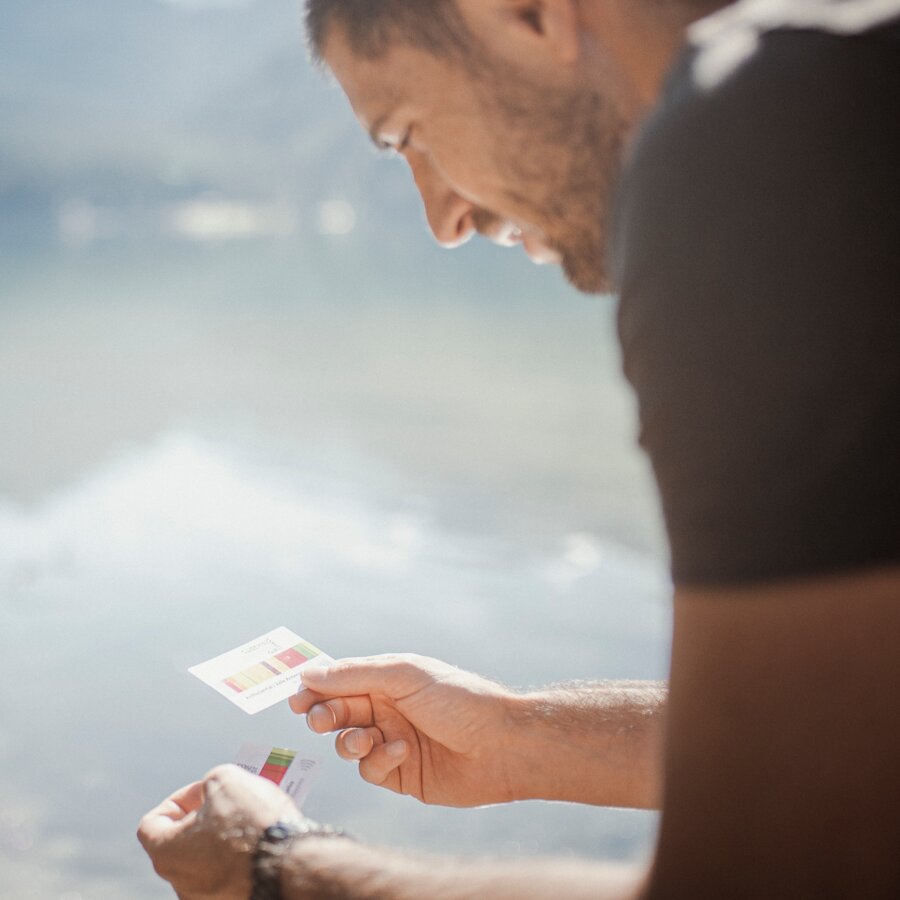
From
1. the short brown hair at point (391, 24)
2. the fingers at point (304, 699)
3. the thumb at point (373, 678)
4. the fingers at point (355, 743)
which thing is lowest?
the fingers at point (355, 743)

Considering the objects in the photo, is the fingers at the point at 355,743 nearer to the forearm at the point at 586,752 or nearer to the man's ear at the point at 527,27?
the forearm at the point at 586,752

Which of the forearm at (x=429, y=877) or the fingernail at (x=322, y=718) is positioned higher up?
the fingernail at (x=322, y=718)

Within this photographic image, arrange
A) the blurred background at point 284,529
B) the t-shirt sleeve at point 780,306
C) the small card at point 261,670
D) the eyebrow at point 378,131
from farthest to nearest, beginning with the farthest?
1. the blurred background at point 284,529
2. the small card at point 261,670
3. the eyebrow at point 378,131
4. the t-shirt sleeve at point 780,306

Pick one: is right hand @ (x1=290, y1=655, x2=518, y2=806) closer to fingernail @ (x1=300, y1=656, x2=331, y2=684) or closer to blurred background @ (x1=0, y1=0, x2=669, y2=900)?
fingernail @ (x1=300, y1=656, x2=331, y2=684)

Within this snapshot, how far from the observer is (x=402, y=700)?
1.65 m

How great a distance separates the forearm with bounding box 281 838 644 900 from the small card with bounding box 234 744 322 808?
19.5 inches

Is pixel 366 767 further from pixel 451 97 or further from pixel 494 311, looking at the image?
pixel 494 311

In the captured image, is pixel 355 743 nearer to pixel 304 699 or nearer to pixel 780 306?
pixel 304 699

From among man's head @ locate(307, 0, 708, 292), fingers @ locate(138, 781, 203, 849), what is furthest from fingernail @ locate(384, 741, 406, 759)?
man's head @ locate(307, 0, 708, 292)

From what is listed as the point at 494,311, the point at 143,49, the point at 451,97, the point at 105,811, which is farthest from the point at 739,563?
the point at 143,49

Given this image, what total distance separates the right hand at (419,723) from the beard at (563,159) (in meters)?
0.65

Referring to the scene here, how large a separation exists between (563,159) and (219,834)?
82 centimetres

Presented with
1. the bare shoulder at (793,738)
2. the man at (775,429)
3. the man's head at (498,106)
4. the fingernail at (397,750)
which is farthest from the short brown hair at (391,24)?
the fingernail at (397,750)

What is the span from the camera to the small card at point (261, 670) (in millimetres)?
1734
